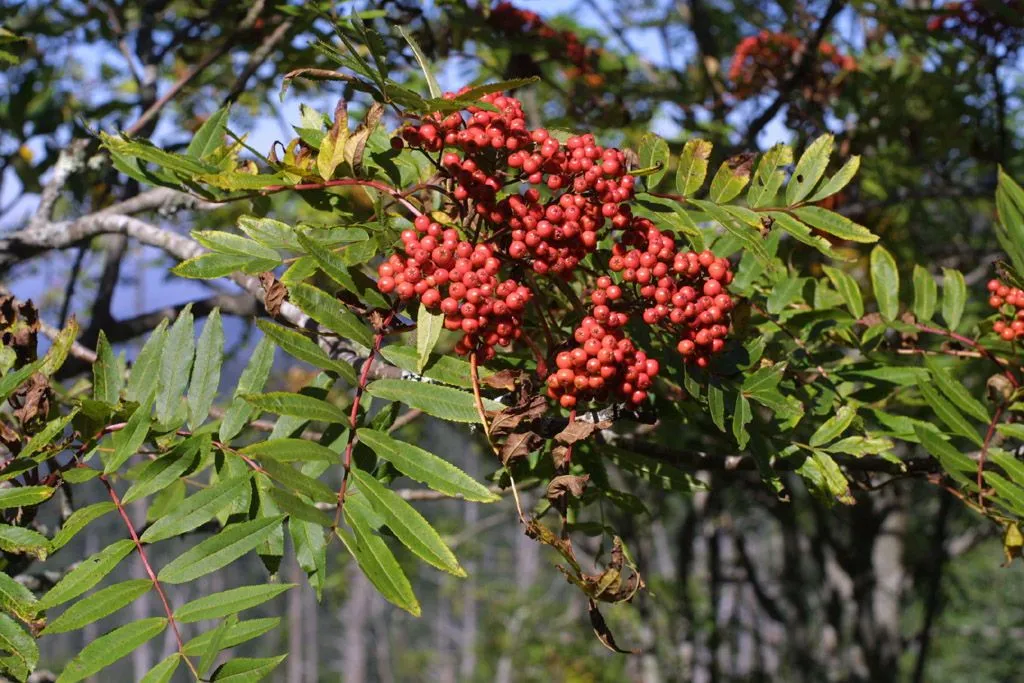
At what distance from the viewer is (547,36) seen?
2.77 meters

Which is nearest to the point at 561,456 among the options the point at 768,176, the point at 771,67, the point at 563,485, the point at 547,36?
the point at 563,485

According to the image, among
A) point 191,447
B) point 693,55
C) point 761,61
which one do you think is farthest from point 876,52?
point 191,447

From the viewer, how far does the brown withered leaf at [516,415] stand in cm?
108

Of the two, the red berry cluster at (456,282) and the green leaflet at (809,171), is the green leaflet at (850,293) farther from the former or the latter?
the red berry cluster at (456,282)

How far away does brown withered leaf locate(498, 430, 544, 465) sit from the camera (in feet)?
3.60

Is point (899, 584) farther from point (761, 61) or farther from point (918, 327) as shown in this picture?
point (918, 327)

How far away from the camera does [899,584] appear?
471 cm

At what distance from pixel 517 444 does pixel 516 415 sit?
0.04 meters

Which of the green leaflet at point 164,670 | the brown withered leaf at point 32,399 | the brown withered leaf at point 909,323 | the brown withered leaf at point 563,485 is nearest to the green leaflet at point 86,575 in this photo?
the green leaflet at point 164,670

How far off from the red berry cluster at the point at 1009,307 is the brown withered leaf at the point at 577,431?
0.74m

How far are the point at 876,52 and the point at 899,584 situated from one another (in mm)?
2961

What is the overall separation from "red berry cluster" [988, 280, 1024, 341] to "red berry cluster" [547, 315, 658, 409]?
0.63 metres

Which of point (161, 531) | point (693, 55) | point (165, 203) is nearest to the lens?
point (161, 531)

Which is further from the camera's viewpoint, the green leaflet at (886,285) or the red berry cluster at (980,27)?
the red berry cluster at (980,27)
